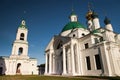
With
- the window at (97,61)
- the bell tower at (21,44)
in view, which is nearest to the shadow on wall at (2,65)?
the bell tower at (21,44)

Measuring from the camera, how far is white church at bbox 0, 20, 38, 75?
3631 centimetres

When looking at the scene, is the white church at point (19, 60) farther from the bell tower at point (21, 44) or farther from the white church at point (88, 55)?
the white church at point (88, 55)

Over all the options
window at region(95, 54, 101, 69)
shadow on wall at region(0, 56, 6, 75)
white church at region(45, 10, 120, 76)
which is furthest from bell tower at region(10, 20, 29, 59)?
window at region(95, 54, 101, 69)

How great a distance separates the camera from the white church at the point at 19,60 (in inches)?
1430

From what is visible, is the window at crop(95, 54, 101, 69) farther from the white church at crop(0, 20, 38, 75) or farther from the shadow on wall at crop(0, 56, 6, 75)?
the shadow on wall at crop(0, 56, 6, 75)

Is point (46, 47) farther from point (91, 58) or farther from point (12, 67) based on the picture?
point (91, 58)

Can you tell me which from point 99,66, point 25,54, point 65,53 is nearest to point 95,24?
point 65,53

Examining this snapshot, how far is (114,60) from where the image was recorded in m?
20.2

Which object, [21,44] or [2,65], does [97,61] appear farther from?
[2,65]

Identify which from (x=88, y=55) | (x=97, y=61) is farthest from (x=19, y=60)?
(x=97, y=61)

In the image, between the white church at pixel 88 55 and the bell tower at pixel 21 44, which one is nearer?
the white church at pixel 88 55

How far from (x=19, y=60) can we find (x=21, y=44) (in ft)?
19.0

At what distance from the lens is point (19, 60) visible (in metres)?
37.7

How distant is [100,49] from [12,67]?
28.6 metres
